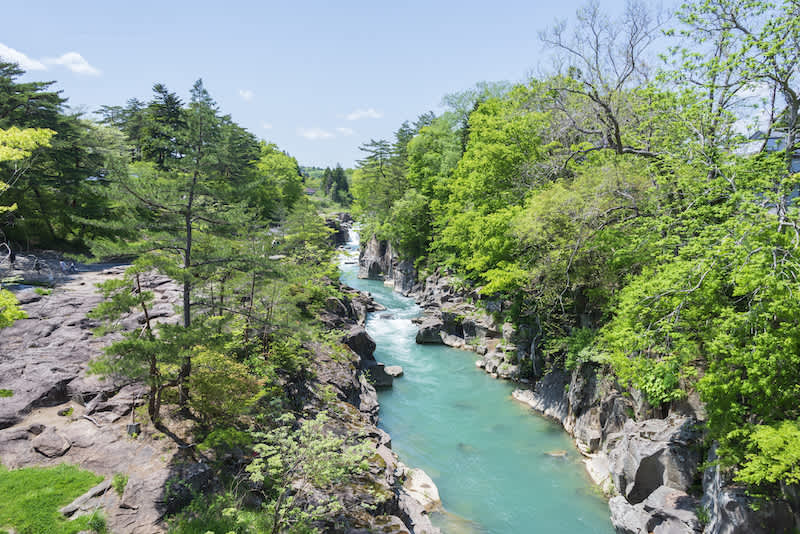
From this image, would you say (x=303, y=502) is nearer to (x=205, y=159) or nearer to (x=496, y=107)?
(x=205, y=159)

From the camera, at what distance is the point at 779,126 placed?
1130 cm

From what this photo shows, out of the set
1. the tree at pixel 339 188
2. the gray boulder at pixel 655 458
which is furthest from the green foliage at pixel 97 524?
the tree at pixel 339 188

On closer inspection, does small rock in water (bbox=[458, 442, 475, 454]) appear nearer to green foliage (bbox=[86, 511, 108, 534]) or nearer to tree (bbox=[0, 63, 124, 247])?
green foliage (bbox=[86, 511, 108, 534])

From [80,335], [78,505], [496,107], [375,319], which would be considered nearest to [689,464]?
[78,505]

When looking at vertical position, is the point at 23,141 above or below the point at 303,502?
above

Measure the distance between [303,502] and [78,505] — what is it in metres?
4.56

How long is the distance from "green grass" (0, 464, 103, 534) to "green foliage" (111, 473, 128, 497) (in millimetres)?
518

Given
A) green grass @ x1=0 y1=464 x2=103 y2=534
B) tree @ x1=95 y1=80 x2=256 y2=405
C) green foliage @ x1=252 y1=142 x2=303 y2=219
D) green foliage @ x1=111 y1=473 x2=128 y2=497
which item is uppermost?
green foliage @ x1=252 y1=142 x2=303 y2=219

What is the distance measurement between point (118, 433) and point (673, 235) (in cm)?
1612

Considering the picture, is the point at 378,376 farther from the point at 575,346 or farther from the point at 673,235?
the point at 673,235

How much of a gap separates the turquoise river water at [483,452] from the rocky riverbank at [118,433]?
4.49ft

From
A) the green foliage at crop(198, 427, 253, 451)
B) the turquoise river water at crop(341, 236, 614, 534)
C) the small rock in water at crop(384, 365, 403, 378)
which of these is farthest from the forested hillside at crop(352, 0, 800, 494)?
the green foliage at crop(198, 427, 253, 451)

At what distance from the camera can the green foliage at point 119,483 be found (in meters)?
8.77

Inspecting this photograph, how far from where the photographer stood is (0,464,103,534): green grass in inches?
A: 307
